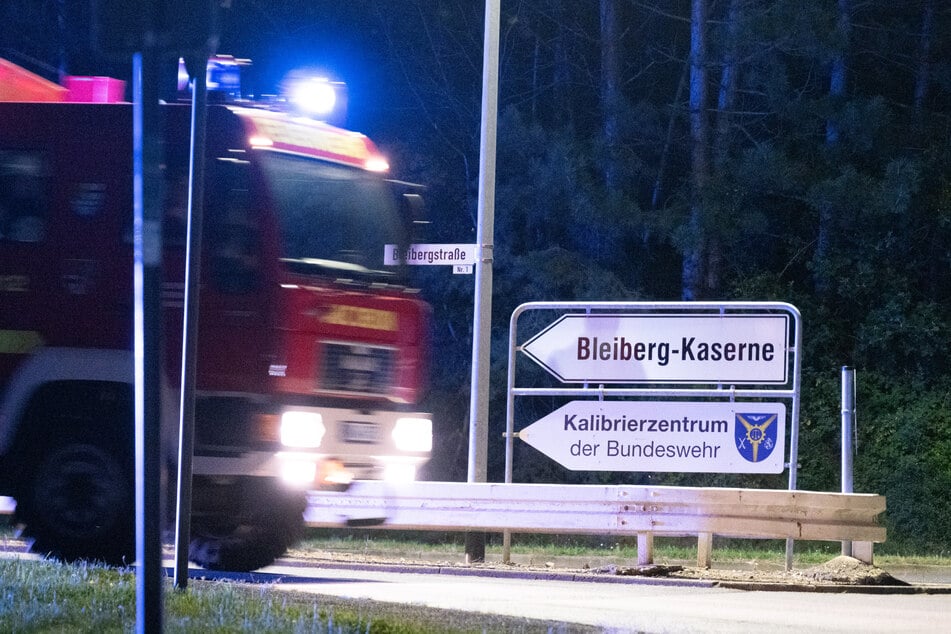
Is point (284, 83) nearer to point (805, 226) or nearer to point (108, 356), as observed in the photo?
point (108, 356)

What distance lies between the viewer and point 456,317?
3114 cm

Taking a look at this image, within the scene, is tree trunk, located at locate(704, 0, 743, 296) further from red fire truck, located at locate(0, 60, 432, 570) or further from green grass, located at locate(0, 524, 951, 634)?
green grass, located at locate(0, 524, 951, 634)

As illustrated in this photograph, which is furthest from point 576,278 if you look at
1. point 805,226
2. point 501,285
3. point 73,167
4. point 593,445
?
point 73,167

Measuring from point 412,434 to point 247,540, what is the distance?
165 centimetres

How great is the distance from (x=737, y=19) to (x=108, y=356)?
17394 millimetres

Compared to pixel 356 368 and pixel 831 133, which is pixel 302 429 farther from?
pixel 831 133

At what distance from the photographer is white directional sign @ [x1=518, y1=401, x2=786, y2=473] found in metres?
16.3

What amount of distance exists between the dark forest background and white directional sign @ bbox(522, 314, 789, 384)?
8.34 m

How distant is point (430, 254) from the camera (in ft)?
50.1

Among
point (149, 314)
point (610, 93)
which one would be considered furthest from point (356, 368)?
point (610, 93)

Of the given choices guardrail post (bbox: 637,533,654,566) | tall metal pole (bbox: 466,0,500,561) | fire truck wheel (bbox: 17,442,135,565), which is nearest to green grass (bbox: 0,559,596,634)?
fire truck wheel (bbox: 17,442,135,565)

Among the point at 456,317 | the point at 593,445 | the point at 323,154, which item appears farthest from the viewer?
the point at 456,317

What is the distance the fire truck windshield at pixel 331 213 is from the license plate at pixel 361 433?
3.89 feet

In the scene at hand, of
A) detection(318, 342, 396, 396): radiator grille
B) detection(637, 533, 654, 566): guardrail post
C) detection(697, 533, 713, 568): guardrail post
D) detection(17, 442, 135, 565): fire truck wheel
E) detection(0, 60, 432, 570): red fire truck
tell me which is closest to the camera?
detection(17, 442, 135, 565): fire truck wheel
